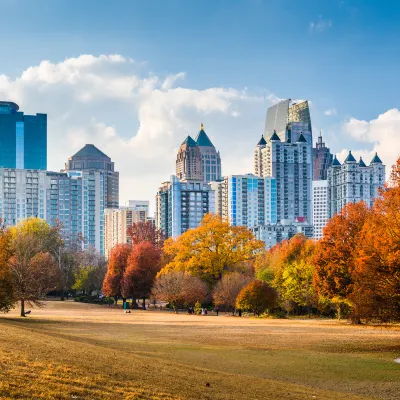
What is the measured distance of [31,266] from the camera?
238 ft

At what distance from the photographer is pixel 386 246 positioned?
37656 millimetres

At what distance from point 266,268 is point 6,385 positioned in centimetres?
8227

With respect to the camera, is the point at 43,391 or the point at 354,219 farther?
the point at 354,219

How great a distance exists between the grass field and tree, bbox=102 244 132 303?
58.0m

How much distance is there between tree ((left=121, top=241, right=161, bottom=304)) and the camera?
100500 millimetres

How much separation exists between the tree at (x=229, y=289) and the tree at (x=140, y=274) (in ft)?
61.7

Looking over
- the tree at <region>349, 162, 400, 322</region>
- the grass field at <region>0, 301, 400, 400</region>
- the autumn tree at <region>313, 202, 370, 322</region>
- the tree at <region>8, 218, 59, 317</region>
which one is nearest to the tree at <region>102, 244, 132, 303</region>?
the tree at <region>8, 218, 59, 317</region>

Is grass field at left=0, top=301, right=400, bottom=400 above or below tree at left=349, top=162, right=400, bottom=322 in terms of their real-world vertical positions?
below

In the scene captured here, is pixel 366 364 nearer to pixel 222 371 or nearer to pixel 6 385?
pixel 222 371

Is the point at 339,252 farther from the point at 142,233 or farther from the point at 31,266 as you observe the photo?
the point at 142,233

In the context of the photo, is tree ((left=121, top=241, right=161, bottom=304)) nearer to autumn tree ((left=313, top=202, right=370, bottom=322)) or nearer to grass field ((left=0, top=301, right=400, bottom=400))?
autumn tree ((left=313, top=202, right=370, bottom=322))

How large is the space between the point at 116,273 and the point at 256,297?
37057mm

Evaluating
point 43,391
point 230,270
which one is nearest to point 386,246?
point 43,391

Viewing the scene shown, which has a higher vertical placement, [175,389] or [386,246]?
[386,246]
